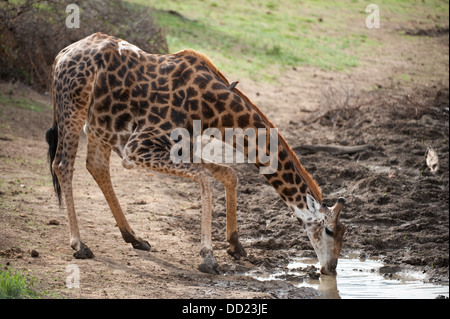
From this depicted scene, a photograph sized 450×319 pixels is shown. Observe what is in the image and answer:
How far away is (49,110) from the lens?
1212 cm

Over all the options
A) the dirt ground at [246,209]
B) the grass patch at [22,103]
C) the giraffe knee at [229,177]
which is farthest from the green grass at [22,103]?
the giraffe knee at [229,177]

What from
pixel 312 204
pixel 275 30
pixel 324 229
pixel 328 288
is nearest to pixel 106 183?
pixel 312 204

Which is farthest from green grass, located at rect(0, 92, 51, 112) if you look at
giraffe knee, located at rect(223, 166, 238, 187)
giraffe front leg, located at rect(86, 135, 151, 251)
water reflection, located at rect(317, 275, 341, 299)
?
water reflection, located at rect(317, 275, 341, 299)

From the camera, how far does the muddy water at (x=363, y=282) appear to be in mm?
6301

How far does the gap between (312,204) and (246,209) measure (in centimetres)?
237

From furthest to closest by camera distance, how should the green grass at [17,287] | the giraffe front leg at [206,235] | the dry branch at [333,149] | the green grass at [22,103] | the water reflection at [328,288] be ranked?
the green grass at [22,103]
the dry branch at [333,149]
the giraffe front leg at [206,235]
the water reflection at [328,288]
the green grass at [17,287]

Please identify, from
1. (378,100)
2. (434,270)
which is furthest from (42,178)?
(378,100)

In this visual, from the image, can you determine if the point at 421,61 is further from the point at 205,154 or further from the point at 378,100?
the point at 205,154

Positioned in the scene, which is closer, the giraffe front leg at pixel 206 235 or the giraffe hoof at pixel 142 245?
the giraffe front leg at pixel 206 235

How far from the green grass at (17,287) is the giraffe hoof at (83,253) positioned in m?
1.04

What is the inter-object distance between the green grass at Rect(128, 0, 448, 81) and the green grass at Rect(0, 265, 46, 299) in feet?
36.8

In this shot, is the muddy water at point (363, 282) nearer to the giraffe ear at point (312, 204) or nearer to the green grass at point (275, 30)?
the giraffe ear at point (312, 204)

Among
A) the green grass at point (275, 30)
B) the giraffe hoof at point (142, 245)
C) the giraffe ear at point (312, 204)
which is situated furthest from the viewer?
the green grass at point (275, 30)

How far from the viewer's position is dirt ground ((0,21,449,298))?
6261 mm
